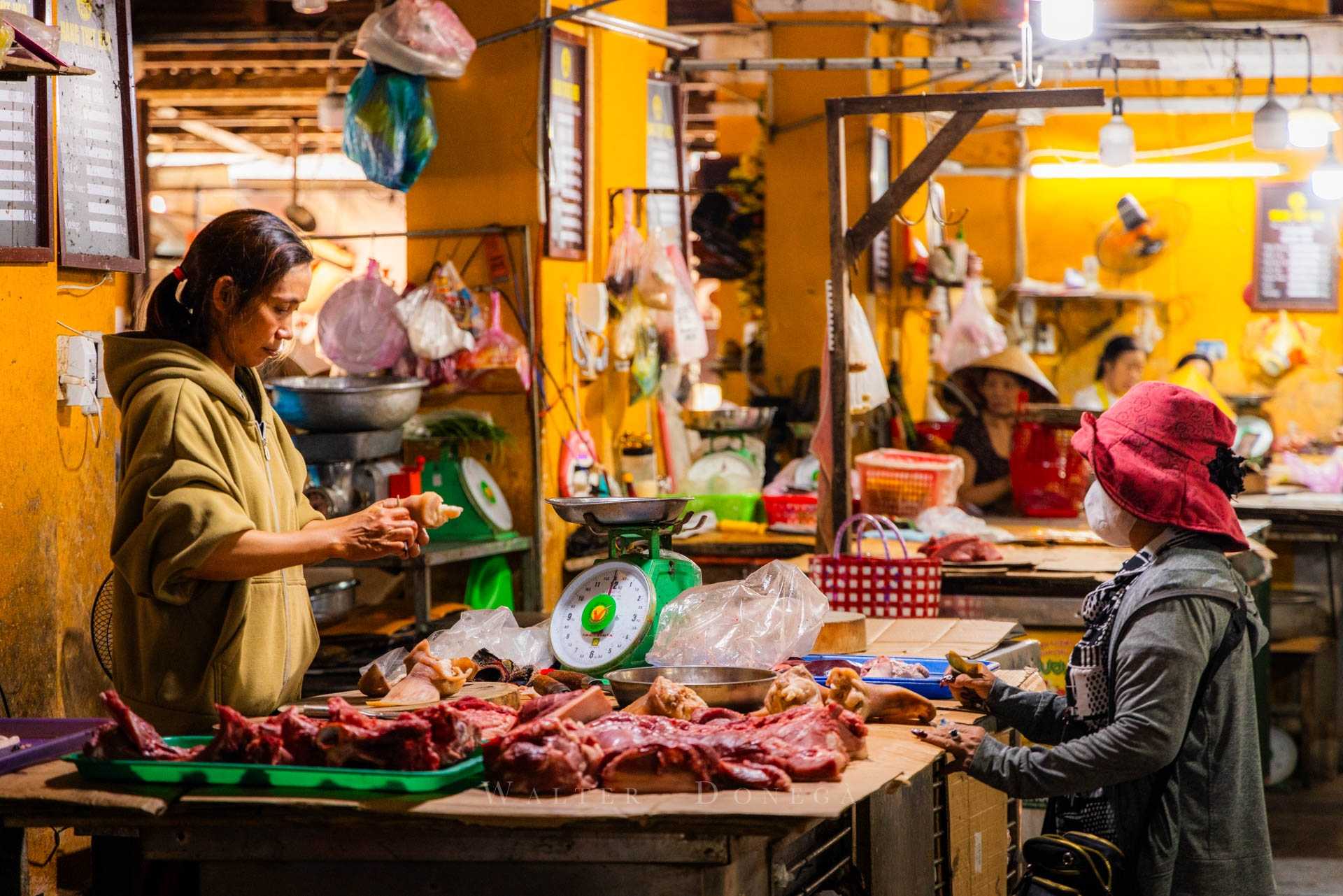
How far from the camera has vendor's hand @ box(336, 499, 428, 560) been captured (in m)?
3.18

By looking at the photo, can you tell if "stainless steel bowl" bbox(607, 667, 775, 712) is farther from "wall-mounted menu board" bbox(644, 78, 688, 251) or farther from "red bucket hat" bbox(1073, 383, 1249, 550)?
"wall-mounted menu board" bbox(644, 78, 688, 251)

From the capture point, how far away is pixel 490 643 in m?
4.29

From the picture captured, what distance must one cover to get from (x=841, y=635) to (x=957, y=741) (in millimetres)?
1054

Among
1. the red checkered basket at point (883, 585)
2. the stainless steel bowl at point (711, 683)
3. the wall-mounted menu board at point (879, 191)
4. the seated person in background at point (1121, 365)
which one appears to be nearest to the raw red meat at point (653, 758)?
the stainless steel bowl at point (711, 683)

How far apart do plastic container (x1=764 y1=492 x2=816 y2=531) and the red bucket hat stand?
435 centimetres

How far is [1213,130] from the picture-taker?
42.5ft

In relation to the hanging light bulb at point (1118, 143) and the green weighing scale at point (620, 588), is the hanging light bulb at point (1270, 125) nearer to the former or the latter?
the hanging light bulb at point (1118, 143)

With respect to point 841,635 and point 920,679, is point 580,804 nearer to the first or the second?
point 920,679

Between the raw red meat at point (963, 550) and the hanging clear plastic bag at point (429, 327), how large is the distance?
2.26 metres

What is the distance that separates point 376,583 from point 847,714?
4716 millimetres

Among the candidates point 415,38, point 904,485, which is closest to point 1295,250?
point 904,485

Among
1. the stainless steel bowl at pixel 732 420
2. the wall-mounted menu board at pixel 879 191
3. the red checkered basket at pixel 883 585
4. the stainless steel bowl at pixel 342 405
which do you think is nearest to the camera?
the red checkered basket at pixel 883 585

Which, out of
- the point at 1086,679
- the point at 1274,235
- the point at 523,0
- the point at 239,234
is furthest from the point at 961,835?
the point at 1274,235

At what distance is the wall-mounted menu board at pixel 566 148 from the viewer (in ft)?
23.6
